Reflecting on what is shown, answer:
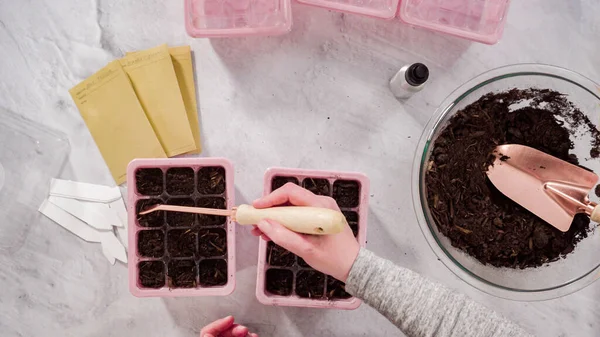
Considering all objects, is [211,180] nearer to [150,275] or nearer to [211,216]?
[211,216]

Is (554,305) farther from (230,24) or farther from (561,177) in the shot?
(230,24)

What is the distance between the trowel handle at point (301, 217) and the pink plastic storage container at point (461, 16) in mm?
509

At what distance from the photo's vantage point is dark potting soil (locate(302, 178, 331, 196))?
34.9 inches

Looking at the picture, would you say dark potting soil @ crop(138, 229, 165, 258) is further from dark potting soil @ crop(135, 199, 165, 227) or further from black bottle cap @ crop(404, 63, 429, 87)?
black bottle cap @ crop(404, 63, 429, 87)

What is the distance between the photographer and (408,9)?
96cm

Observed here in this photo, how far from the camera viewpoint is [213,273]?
35.3 inches

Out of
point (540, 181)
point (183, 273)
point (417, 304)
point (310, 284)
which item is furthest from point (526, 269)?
point (183, 273)

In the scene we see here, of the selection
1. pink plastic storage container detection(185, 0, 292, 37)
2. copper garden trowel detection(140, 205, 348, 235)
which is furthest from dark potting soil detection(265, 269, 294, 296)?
pink plastic storage container detection(185, 0, 292, 37)

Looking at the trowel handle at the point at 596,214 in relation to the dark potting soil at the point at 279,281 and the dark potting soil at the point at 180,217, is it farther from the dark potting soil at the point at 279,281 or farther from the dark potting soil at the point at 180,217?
the dark potting soil at the point at 180,217

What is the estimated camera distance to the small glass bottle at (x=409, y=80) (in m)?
0.89

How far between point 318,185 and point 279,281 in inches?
7.8

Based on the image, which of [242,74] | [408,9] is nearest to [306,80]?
[242,74]

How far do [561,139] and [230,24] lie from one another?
2.20 feet

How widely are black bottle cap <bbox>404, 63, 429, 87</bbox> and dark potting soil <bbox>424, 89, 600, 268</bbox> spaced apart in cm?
10
